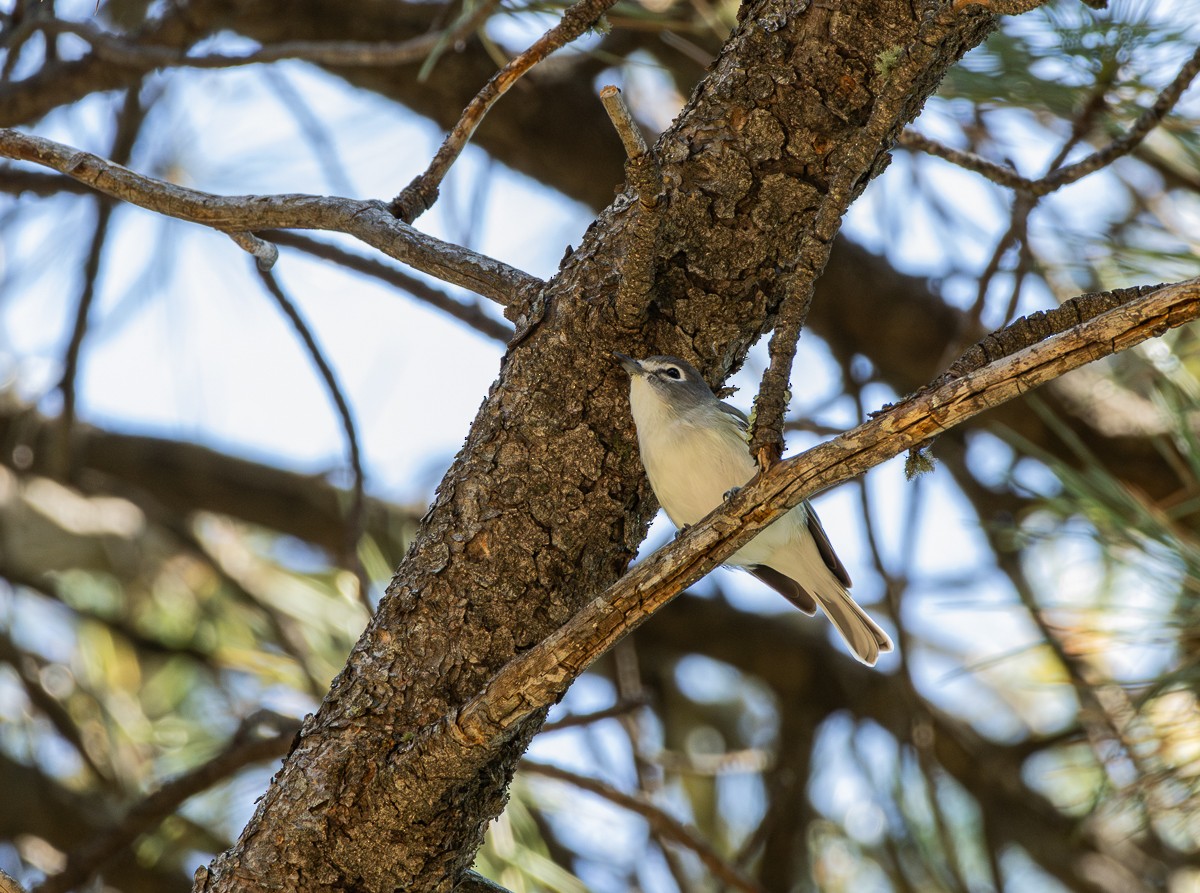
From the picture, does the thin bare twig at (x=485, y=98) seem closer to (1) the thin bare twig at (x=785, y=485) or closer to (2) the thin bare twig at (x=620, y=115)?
(2) the thin bare twig at (x=620, y=115)

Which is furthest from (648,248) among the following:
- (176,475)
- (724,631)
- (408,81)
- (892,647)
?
(176,475)

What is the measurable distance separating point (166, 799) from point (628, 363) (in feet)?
5.42

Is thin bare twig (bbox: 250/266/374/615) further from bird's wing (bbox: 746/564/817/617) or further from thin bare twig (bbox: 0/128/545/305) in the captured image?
bird's wing (bbox: 746/564/817/617)

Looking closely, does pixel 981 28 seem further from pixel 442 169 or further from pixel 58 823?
pixel 58 823

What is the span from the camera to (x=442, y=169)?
82.1 inches

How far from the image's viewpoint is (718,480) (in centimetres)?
269

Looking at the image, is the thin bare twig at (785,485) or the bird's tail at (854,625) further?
the bird's tail at (854,625)

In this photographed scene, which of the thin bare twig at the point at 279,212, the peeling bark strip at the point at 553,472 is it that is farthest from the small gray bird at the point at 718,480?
the thin bare twig at the point at 279,212

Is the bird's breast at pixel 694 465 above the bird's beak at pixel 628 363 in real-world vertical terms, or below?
above

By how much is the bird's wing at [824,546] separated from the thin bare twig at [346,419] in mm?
1061

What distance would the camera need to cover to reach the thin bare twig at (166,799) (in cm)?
263

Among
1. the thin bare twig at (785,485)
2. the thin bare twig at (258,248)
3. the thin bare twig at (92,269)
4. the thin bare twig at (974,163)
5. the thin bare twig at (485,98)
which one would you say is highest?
the thin bare twig at (92,269)

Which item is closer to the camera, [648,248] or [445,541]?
[648,248]

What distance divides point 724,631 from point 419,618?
2.86m
